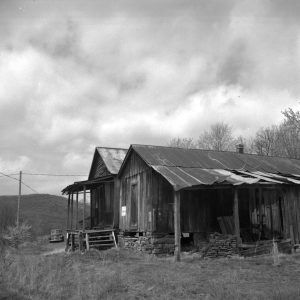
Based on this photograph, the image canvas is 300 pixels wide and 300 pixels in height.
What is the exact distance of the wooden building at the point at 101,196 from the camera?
23.0 metres

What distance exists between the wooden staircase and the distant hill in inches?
1003

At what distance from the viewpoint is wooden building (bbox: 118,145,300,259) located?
18.8 m

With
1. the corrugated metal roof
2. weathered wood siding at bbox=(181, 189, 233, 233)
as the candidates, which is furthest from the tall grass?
the corrugated metal roof

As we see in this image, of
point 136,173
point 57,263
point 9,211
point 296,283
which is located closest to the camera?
point 296,283

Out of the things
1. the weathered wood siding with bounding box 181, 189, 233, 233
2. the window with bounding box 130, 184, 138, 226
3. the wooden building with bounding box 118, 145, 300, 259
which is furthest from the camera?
the window with bounding box 130, 184, 138, 226

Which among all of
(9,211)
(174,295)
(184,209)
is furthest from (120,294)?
(9,211)

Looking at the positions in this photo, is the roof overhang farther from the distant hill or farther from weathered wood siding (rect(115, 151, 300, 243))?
the distant hill

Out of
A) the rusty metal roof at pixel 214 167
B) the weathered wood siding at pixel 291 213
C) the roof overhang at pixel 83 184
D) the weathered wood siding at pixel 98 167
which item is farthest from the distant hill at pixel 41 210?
the weathered wood siding at pixel 291 213

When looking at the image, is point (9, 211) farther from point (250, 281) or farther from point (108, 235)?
point (250, 281)

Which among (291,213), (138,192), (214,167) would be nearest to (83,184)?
(138,192)

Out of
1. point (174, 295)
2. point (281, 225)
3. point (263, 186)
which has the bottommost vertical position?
point (174, 295)

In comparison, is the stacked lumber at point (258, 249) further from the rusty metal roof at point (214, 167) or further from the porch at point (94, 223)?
the porch at point (94, 223)

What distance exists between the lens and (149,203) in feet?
65.0

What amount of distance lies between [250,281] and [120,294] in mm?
3515
